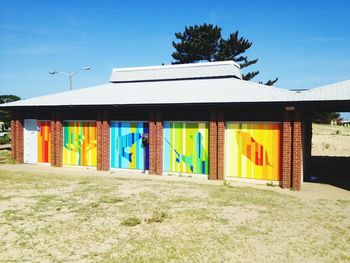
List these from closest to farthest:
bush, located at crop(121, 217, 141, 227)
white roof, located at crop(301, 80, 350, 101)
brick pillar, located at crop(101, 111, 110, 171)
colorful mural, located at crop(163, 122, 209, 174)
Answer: bush, located at crop(121, 217, 141, 227) → white roof, located at crop(301, 80, 350, 101) → colorful mural, located at crop(163, 122, 209, 174) → brick pillar, located at crop(101, 111, 110, 171)

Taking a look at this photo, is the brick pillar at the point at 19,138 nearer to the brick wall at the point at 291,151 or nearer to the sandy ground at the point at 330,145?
the brick wall at the point at 291,151

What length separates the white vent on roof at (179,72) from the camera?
72.2 feet

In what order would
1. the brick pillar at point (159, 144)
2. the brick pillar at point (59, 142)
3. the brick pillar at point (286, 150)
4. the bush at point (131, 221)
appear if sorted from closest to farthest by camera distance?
the bush at point (131, 221) → the brick pillar at point (286, 150) → the brick pillar at point (159, 144) → the brick pillar at point (59, 142)

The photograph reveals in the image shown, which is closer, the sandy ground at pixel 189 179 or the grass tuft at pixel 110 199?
the grass tuft at pixel 110 199

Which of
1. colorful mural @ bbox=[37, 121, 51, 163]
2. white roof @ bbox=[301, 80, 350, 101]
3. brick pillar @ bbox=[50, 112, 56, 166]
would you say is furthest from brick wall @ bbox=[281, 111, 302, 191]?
colorful mural @ bbox=[37, 121, 51, 163]

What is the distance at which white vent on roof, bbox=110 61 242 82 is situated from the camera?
2201cm

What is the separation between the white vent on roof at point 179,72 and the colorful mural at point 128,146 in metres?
5.59

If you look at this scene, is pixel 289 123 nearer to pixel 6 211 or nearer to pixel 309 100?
pixel 309 100

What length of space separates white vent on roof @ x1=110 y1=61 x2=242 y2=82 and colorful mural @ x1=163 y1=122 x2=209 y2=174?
5.60 m

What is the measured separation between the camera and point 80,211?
10852 millimetres

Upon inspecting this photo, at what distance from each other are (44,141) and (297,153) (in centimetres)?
1400

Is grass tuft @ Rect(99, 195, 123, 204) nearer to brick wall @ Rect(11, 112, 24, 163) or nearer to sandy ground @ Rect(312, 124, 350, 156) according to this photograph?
brick wall @ Rect(11, 112, 24, 163)

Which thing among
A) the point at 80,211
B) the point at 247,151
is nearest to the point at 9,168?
the point at 80,211

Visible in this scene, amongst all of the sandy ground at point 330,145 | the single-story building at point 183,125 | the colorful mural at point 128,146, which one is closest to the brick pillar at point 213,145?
the single-story building at point 183,125
